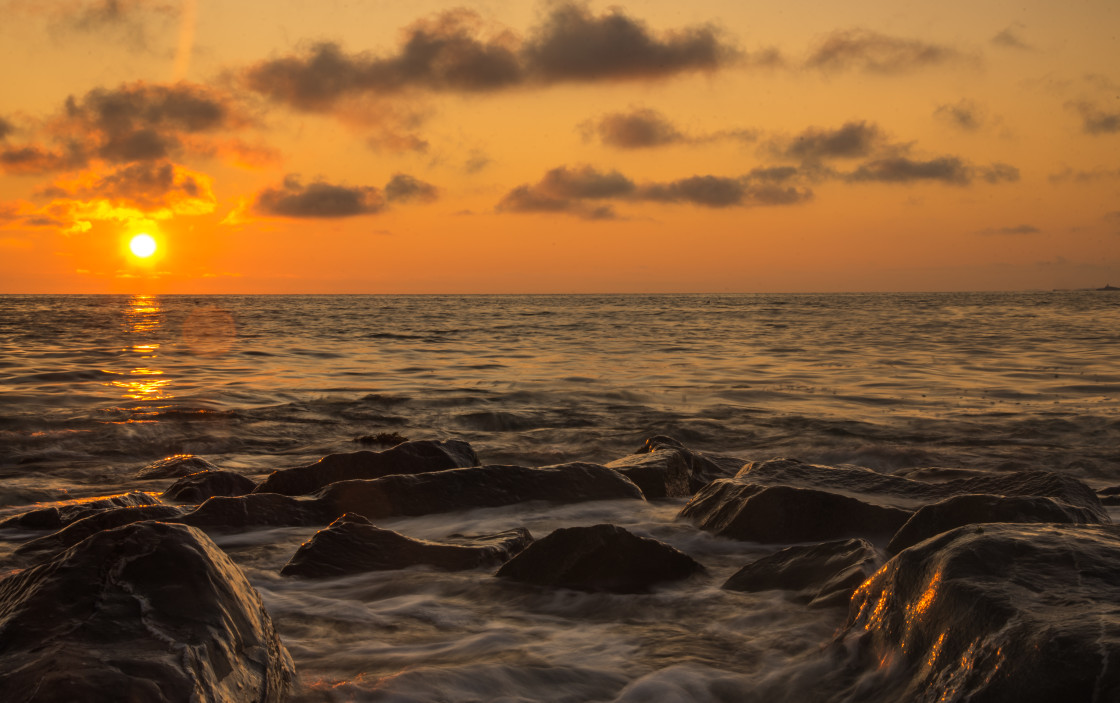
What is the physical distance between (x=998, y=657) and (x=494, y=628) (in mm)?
1930

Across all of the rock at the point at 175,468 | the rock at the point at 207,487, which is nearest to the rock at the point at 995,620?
the rock at the point at 207,487

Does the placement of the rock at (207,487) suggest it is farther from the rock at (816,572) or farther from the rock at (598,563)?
the rock at (816,572)

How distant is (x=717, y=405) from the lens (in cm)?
1159

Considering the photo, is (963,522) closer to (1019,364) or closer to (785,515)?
(785,515)

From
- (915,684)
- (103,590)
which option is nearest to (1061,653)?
(915,684)

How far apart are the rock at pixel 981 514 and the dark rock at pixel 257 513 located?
137 inches

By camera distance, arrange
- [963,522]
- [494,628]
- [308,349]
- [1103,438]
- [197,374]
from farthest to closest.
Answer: [308,349] < [197,374] < [1103,438] < [963,522] < [494,628]

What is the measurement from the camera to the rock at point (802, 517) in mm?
4527

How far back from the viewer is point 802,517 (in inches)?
182

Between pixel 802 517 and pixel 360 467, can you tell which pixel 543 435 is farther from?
pixel 802 517

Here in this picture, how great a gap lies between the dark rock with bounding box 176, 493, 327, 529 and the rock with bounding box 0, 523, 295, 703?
233 centimetres

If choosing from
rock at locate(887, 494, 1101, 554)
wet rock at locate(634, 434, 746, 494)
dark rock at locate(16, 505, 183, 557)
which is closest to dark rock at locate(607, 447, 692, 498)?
wet rock at locate(634, 434, 746, 494)

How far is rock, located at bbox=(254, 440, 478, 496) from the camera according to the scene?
20.1 feet

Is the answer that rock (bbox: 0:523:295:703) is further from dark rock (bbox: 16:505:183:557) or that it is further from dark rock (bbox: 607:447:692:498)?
dark rock (bbox: 607:447:692:498)
